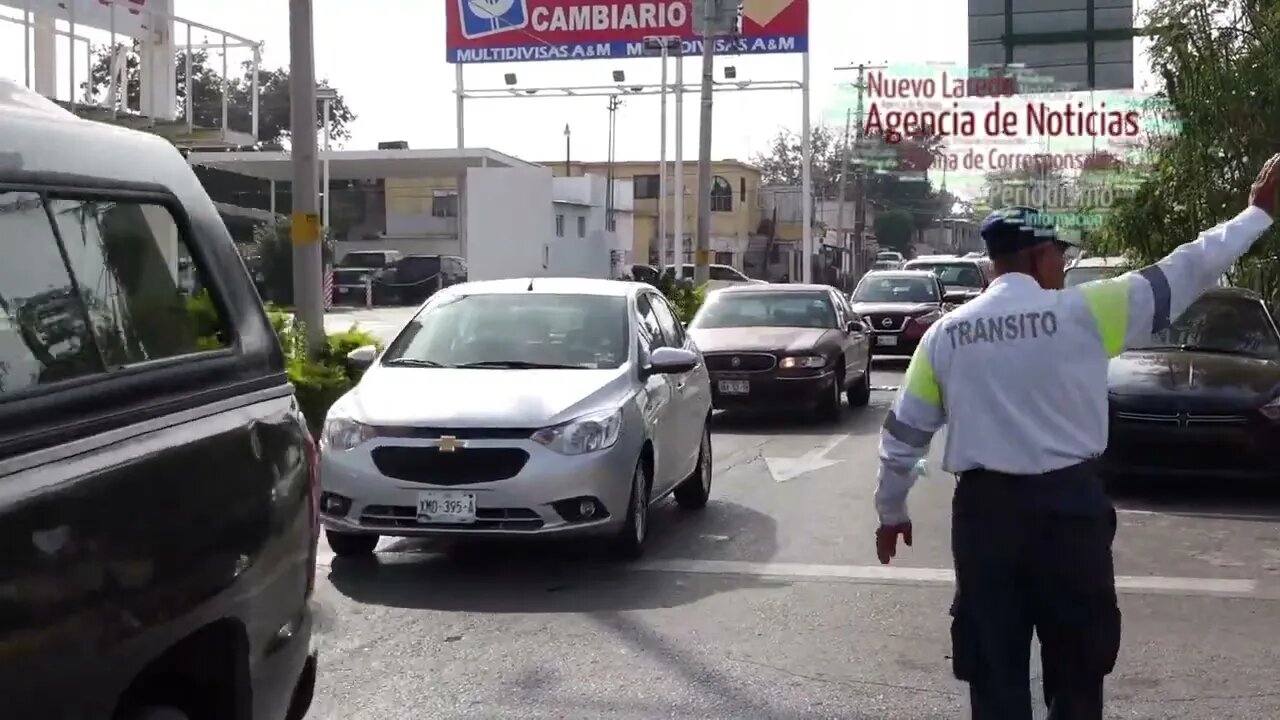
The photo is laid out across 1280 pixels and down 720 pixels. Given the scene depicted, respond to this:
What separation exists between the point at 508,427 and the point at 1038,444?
4.36 meters

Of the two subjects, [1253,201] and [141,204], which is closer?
[141,204]

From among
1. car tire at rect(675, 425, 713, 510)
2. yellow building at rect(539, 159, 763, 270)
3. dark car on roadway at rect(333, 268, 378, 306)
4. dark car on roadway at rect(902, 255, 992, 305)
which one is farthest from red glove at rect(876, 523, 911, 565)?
yellow building at rect(539, 159, 763, 270)

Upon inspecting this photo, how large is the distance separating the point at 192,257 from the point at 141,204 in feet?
0.87

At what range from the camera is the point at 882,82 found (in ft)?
77.9

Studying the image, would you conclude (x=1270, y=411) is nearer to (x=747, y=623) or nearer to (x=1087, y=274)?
(x=747, y=623)

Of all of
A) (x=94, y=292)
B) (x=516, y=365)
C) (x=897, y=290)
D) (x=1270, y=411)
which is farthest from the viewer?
(x=897, y=290)

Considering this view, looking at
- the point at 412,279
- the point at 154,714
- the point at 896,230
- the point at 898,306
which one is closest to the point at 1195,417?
the point at 154,714

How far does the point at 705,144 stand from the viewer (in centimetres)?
2870

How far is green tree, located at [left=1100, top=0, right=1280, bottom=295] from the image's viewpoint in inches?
656

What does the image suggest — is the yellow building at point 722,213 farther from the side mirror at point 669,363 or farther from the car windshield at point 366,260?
the side mirror at point 669,363

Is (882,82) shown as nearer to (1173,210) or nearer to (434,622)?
(1173,210)

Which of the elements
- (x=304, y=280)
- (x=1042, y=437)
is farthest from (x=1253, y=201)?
(x=304, y=280)

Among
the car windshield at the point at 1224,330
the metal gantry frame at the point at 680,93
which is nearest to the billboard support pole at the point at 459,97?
the metal gantry frame at the point at 680,93

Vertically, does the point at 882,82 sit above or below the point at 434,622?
above
